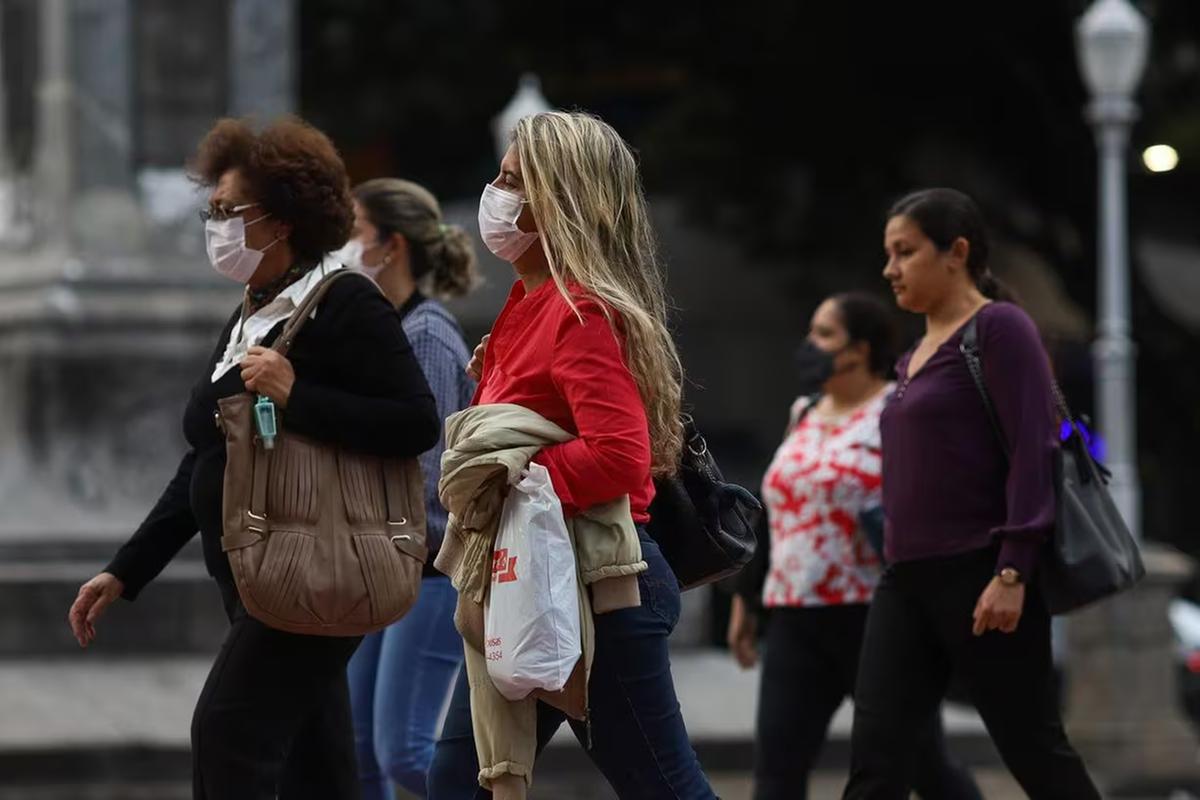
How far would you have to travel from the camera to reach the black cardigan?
16.3 feet

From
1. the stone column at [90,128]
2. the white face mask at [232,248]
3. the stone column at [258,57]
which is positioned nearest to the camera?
the white face mask at [232,248]

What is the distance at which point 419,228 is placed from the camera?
6.51m

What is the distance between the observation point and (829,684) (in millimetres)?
6742

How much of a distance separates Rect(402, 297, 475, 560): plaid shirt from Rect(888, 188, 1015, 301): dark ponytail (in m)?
1.15

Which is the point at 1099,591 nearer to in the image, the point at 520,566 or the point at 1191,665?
the point at 520,566

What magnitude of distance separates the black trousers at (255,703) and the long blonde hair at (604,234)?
3.07 ft

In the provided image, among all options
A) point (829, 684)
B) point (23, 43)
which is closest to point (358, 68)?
point (23, 43)

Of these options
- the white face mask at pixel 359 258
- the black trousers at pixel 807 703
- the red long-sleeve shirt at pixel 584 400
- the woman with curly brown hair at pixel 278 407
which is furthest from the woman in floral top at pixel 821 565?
the red long-sleeve shirt at pixel 584 400

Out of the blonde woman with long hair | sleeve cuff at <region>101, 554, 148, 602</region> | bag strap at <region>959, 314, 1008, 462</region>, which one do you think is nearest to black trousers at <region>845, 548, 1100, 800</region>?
bag strap at <region>959, 314, 1008, 462</region>

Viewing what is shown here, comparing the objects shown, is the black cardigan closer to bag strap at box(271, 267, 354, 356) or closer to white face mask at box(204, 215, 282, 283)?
bag strap at box(271, 267, 354, 356)

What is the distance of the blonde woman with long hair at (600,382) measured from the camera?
14.4 feet

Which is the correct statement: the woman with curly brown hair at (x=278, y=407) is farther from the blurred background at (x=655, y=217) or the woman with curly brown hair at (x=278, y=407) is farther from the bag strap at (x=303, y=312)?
the blurred background at (x=655, y=217)

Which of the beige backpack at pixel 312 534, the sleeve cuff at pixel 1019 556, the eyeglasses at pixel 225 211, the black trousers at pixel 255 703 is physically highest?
the eyeglasses at pixel 225 211

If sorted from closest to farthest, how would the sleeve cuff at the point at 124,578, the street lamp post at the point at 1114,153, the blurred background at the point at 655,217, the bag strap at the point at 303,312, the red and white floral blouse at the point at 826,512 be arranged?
the bag strap at the point at 303,312 < the sleeve cuff at the point at 124,578 < the red and white floral blouse at the point at 826,512 < the blurred background at the point at 655,217 < the street lamp post at the point at 1114,153
